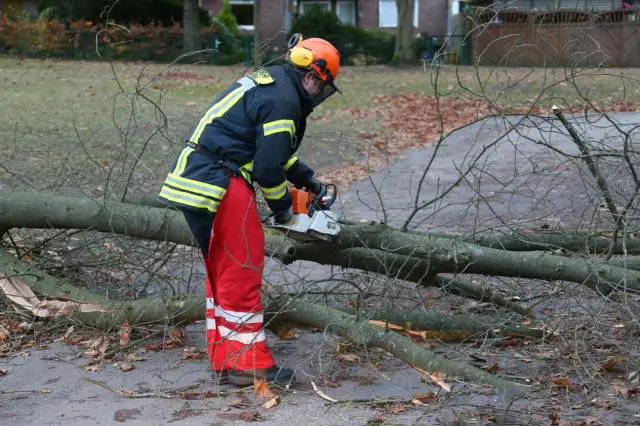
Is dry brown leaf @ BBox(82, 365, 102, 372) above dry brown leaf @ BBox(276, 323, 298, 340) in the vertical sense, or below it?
below

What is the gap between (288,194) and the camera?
468cm

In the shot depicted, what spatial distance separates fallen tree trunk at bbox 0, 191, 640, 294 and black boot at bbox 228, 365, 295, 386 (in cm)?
62

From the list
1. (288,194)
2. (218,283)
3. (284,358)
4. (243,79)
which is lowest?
(284,358)

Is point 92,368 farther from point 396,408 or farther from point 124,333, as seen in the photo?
point 396,408

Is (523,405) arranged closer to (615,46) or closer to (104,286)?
(104,286)

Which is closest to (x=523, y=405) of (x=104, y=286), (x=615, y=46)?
(x=104, y=286)

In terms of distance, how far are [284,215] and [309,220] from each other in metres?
0.14

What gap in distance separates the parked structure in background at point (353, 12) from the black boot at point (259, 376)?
38.8 meters

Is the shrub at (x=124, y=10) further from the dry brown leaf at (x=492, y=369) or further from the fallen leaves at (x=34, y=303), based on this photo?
the dry brown leaf at (x=492, y=369)

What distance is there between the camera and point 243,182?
15.3 ft

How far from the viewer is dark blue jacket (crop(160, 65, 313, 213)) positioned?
176 inches

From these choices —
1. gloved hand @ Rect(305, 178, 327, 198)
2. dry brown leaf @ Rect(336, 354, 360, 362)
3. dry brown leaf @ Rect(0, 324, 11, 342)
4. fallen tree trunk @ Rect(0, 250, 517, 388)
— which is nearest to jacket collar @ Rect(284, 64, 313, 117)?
gloved hand @ Rect(305, 178, 327, 198)

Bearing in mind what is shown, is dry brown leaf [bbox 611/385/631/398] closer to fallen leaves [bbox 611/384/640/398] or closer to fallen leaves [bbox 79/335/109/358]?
fallen leaves [bbox 611/384/640/398]

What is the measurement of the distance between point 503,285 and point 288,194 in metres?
2.11
